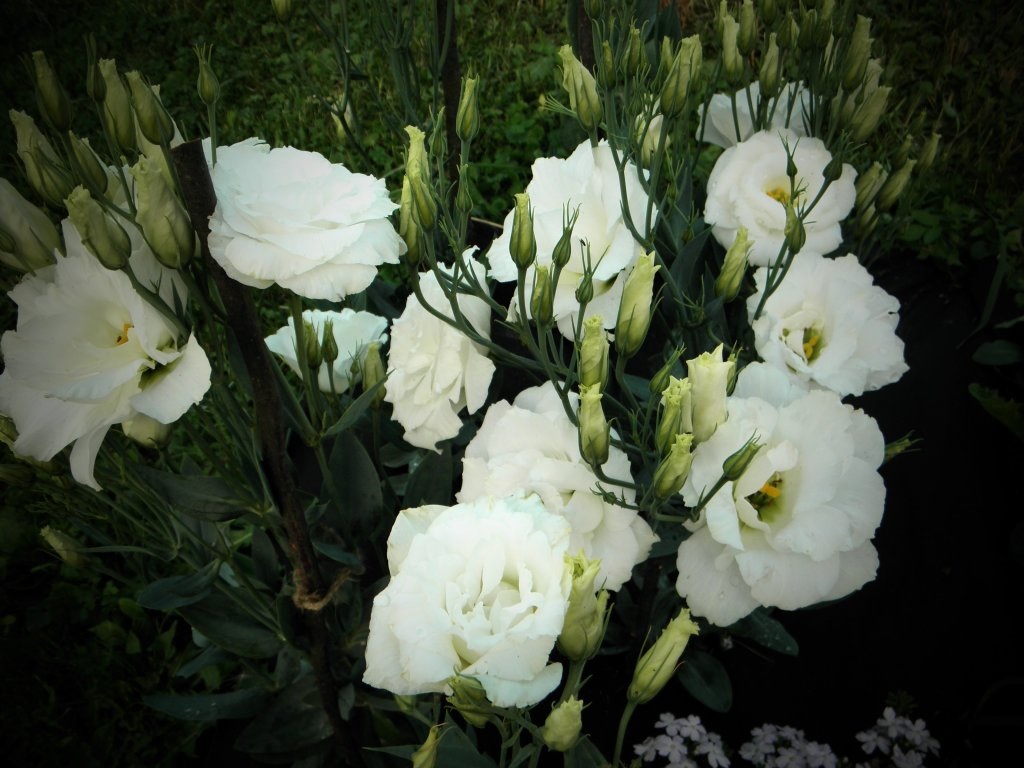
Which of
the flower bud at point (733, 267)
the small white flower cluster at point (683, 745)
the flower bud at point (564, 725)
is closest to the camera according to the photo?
→ the flower bud at point (564, 725)

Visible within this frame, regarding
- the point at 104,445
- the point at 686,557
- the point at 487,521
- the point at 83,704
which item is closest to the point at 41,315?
the point at 104,445

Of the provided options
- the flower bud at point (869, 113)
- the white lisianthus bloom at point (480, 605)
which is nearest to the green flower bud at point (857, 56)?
the flower bud at point (869, 113)

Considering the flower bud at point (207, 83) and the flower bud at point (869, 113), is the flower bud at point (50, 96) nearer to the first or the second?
the flower bud at point (207, 83)

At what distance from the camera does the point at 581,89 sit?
83 centimetres

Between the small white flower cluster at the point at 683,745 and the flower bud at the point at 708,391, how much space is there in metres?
0.54

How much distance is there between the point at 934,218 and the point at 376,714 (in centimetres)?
140

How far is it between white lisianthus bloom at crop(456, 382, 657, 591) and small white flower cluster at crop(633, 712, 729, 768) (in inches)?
14.9

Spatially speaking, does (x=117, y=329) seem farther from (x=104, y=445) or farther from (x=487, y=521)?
(x=487, y=521)

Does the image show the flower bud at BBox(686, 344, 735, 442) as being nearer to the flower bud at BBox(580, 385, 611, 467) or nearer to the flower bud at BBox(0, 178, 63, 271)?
the flower bud at BBox(580, 385, 611, 467)

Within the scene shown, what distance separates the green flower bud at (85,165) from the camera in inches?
23.3

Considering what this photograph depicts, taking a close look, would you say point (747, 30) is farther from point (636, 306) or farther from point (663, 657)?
point (663, 657)

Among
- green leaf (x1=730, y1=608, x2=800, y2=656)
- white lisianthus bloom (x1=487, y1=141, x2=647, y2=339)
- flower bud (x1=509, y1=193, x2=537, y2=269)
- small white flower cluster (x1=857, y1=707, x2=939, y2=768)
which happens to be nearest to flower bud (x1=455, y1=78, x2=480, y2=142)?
white lisianthus bloom (x1=487, y1=141, x2=647, y2=339)

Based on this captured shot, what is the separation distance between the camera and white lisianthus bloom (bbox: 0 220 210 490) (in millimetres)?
602

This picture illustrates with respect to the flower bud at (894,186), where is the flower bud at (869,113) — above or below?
above
